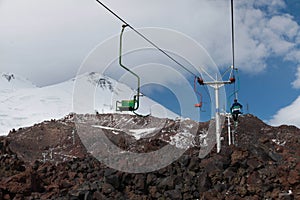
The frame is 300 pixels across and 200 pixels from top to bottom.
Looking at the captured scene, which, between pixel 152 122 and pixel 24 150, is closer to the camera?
pixel 24 150

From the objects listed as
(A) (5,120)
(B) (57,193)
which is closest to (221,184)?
(B) (57,193)

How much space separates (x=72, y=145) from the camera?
61281 millimetres

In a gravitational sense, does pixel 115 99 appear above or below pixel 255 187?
above

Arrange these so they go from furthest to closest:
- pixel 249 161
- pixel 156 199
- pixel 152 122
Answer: pixel 152 122 → pixel 249 161 → pixel 156 199

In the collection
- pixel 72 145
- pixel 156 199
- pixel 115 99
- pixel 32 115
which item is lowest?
pixel 156 199

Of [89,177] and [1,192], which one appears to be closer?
[1,192]

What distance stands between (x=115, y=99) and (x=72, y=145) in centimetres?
4833

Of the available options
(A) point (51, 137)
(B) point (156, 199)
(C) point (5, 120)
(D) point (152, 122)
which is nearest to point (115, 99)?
(B) point (156, 199)

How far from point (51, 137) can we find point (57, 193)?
2039 inches

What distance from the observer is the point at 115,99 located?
14.7m

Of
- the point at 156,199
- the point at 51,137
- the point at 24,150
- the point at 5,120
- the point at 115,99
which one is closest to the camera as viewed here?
the point at 115,99

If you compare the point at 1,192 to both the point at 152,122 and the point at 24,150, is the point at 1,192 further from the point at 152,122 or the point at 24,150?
the point at 152,122

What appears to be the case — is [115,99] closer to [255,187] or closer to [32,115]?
[255,187]

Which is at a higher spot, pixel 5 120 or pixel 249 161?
pixel 5 120
